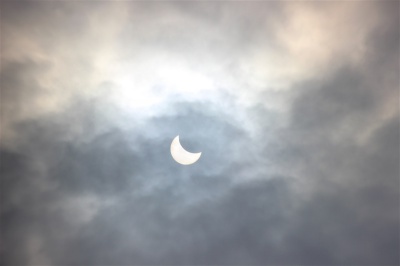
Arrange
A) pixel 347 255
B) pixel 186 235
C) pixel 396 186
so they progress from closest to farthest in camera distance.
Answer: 1. pixel 396 186
2. pixel 347 255
3. pixel 186 235

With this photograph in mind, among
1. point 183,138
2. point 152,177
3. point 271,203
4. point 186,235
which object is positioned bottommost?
point 186,235

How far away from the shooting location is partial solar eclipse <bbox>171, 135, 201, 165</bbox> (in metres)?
50.0

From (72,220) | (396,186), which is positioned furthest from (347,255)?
(72,220)

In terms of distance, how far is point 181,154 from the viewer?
51625 mm

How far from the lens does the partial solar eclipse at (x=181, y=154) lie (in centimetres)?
5002

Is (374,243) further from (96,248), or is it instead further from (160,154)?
(96,248)

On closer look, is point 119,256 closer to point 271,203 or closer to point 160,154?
point 160,154

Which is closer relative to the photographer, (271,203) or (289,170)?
(289,170)

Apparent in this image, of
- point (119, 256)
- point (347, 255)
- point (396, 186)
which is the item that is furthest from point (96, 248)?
point (396, 186)

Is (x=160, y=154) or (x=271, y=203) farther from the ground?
(x=160, y=154)

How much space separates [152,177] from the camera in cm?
5350

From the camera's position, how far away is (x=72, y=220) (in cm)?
5447

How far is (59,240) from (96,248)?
7056mm

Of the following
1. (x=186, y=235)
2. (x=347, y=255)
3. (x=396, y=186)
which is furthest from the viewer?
(x=186, y=235)
